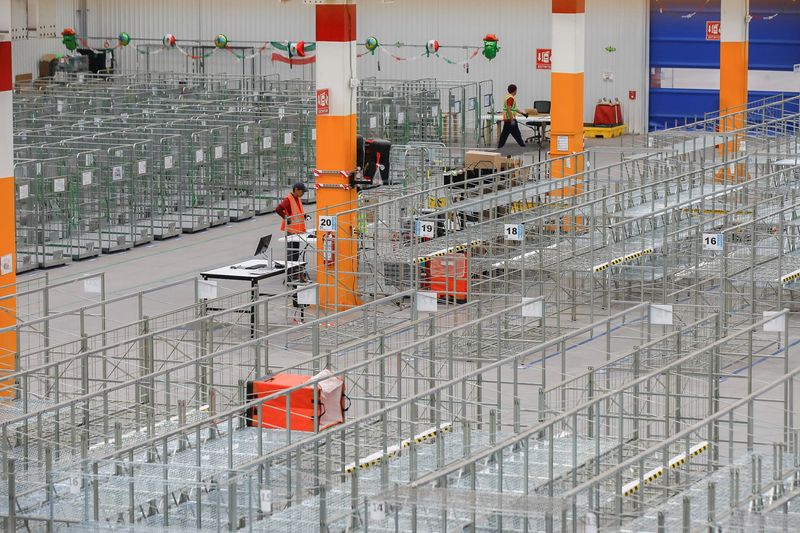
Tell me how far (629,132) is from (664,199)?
16.8 m

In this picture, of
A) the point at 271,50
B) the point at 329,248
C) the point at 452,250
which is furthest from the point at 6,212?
the point at 271,50

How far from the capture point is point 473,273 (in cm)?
2166

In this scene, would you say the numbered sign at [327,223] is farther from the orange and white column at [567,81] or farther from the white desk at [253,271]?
the orange and white column at [567,81]

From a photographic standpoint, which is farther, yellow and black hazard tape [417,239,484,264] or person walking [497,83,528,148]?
person walking [497,83,528,148]

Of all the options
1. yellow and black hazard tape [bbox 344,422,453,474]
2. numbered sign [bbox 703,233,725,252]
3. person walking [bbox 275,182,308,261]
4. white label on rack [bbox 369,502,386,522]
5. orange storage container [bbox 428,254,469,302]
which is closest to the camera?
white label on rack [bbox 369,502,386,522]

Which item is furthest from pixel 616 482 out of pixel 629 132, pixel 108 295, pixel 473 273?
pixel 629 132

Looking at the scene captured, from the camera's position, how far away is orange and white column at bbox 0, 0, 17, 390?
17906 millimetres

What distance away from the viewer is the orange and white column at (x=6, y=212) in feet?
58.7

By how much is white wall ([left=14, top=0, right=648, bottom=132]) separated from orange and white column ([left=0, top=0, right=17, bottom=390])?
74.6ft

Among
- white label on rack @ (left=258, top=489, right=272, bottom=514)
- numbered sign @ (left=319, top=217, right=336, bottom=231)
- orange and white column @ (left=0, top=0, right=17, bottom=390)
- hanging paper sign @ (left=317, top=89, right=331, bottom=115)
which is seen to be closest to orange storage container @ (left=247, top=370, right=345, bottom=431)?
white label on rack @ (left=258, top=489, right=272, bottom=514)

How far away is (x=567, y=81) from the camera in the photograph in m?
27.4

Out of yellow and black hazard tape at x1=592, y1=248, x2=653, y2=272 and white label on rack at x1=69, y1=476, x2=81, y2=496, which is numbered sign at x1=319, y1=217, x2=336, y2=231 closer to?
yellow and black hazard tape at x1=592, y1=248, x2=653, y2=272

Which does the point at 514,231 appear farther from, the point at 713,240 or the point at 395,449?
the point at 395,449

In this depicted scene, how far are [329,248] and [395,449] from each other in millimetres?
8611
